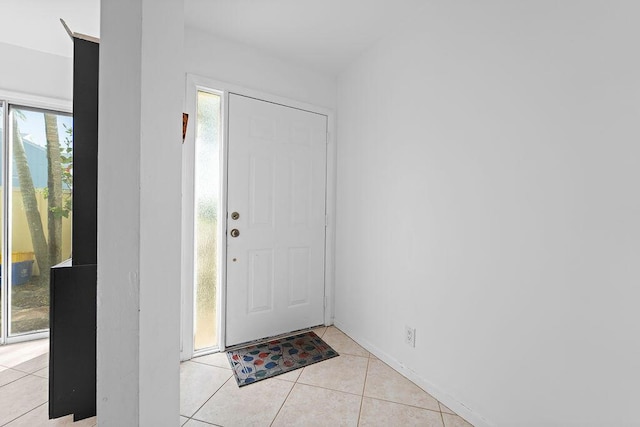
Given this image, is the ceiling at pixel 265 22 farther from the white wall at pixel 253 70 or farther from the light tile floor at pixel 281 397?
the light tile floor at pixel 281 397

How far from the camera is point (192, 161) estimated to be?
2.12 metres

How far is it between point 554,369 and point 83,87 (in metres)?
2.44

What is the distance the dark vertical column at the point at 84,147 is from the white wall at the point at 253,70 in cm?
87

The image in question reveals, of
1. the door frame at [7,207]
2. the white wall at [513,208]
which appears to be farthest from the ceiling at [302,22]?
the door frame at [7,207]

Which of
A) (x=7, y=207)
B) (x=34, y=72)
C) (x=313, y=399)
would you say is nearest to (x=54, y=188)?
(x=7, y=207)

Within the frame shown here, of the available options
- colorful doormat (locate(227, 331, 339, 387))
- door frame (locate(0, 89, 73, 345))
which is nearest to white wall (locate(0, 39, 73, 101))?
door frame (locate(0, 89, 73, 345))

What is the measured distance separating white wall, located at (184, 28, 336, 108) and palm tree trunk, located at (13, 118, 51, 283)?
5.51 ft

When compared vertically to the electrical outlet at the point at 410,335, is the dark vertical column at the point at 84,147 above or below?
above

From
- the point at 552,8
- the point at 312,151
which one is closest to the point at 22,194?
the point at 312,151

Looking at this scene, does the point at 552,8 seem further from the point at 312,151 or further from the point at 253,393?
the point at 253,393

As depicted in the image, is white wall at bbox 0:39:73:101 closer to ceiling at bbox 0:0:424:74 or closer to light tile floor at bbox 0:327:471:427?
ceiling at bbox 0:0:424:74

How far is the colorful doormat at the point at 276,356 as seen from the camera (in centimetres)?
196

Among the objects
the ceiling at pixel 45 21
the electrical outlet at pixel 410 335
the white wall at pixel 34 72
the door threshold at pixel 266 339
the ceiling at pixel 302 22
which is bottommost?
the door threshold at pixel 266 339

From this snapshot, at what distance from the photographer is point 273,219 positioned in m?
2.50
